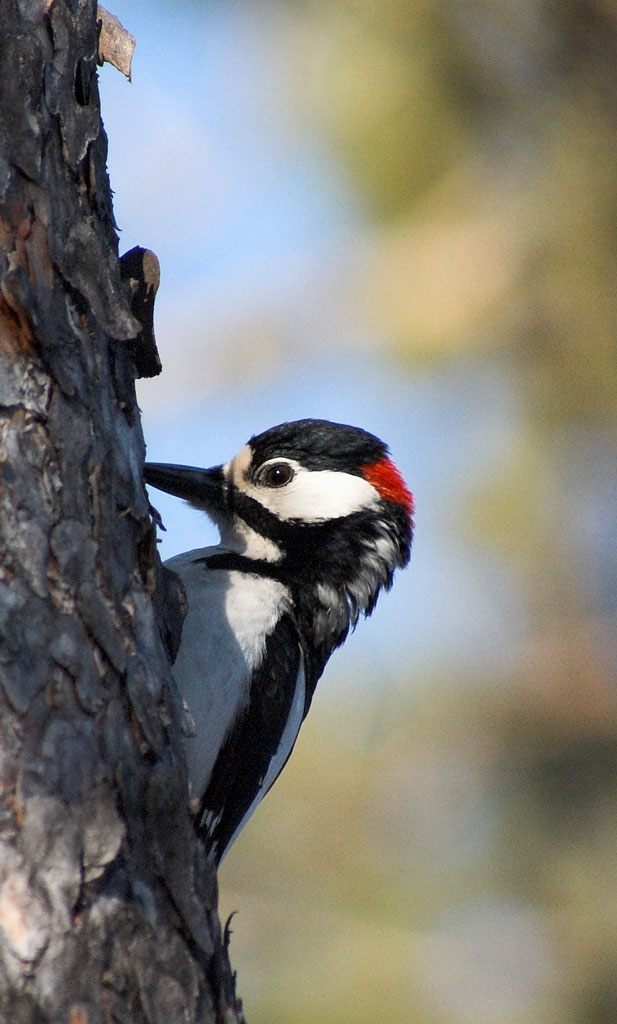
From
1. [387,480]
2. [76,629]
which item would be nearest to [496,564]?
[387,480]

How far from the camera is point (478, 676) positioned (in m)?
7.03

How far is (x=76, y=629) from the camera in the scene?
6.85 ft

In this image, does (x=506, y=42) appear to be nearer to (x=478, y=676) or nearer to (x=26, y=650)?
(x=478, y=676)

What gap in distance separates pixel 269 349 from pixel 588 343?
189 centimetres

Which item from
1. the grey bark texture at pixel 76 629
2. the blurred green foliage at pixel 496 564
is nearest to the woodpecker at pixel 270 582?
the grey bark texture at pixel 76 629

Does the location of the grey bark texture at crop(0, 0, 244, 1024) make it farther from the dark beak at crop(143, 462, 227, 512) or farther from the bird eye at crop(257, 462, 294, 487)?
the bird eye at crop(257, 462, 294, 487)

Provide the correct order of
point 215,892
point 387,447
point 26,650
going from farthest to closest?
1. point 387,447
2. point 215,892
3. point 26,650

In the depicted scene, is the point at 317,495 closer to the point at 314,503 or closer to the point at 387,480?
the point at 314,503

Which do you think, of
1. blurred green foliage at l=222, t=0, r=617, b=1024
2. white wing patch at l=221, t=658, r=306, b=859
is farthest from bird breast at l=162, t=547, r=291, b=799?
blurred green foliage at l=222, t=0, r=617, b=1024

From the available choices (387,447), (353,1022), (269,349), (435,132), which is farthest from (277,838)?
(435,132)

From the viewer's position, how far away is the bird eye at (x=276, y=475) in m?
3.71

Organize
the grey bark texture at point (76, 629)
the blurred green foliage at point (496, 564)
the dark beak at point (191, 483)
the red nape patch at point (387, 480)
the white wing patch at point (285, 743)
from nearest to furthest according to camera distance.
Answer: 1. the grey bark texture at point (76, 629)
2. the white wing patch at point (285, 743)
3. the dark beak at point (191, 483)
4. the red nape patch at point (387, 480)
5. the blurred green foliage at point (496, 564)

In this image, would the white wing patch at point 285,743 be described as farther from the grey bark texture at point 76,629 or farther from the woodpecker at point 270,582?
the grey bark texture at point 76,629

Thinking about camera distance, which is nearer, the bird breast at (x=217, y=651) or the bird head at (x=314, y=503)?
the bird breast at (x=217, y=651)
